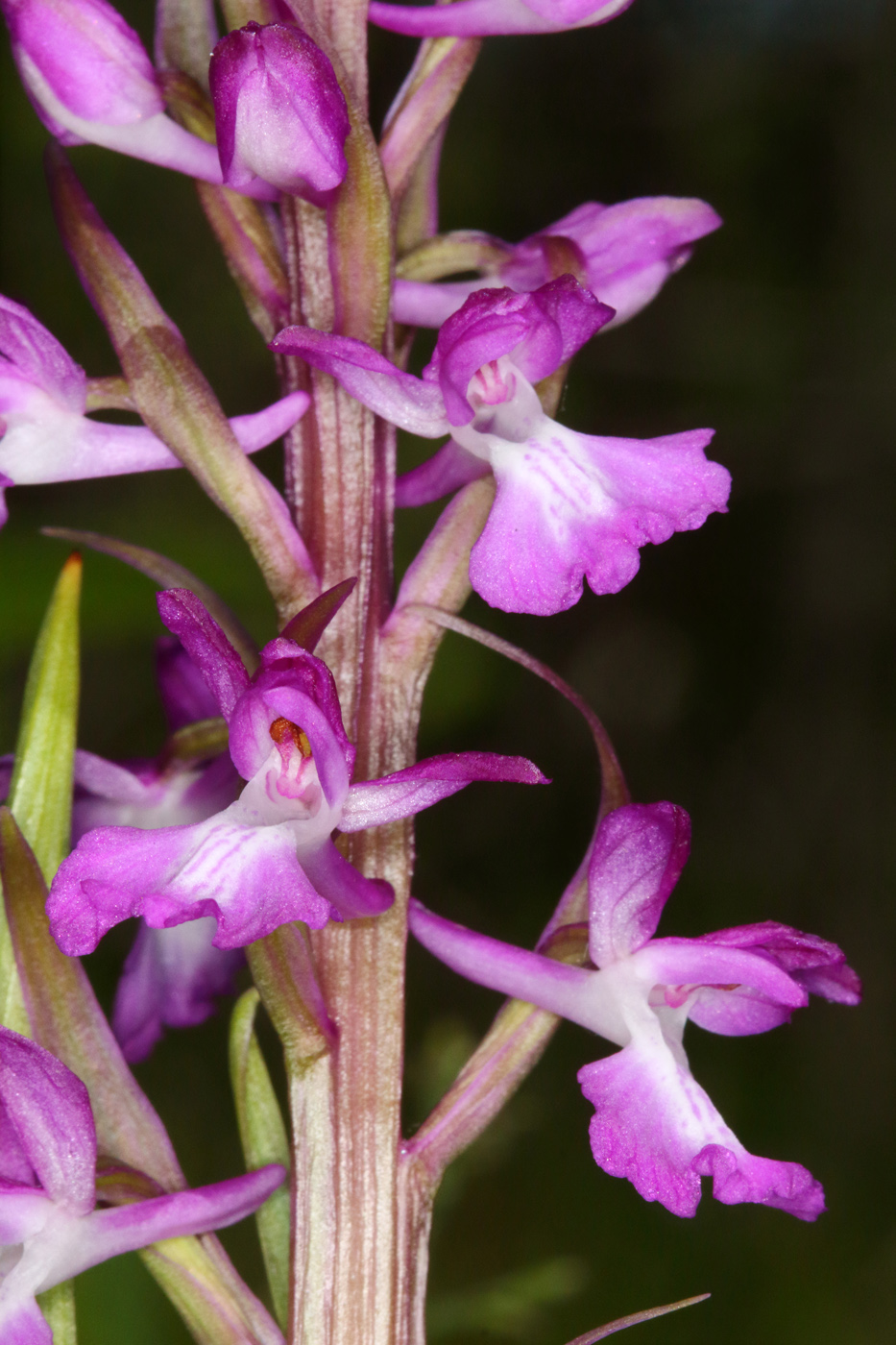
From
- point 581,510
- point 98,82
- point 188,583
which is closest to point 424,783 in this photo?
point 581,510

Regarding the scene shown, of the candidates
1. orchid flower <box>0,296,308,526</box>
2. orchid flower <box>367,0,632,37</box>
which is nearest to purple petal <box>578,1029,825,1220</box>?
orchid flower <box>0,296,308,526</box>

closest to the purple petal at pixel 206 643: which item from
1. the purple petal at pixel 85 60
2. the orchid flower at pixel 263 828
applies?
the orchid flower at pixel 263 828

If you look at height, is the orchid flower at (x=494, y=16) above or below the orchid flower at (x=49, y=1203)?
above

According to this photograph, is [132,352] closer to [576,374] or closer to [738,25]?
[576,374]

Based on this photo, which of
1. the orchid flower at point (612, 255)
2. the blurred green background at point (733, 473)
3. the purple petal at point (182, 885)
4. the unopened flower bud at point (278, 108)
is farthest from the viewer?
the blurred green background at point (733, 473)

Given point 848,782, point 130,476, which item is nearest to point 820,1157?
point 848,782

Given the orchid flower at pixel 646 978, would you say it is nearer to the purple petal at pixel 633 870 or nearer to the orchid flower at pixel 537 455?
the purple petal at pixel 633 870

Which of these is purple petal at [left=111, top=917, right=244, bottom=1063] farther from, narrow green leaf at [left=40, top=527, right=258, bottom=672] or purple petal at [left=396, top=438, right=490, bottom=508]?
purple petal at [left=396, top=438, right=490, bottom=508]
